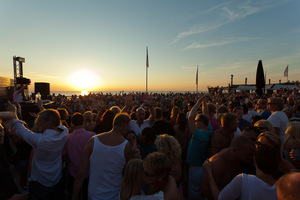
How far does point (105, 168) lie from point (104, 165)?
0.04 metres

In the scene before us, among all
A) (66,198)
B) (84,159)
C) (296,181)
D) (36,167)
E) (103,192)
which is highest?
(296,181)

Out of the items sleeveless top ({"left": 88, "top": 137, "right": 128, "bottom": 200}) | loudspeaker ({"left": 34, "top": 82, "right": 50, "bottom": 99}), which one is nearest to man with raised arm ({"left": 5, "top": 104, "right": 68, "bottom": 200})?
sleeveless top ({"left": 88, "top": 137, "right": 128, "bottom": 200})

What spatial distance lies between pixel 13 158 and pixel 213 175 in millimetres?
2839

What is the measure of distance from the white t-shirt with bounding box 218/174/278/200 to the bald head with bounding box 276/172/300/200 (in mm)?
602

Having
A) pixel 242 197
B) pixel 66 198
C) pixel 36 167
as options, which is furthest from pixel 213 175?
pixel 66 198

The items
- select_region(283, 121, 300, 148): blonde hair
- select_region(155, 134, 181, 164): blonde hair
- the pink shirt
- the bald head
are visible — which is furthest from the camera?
the pink shirt

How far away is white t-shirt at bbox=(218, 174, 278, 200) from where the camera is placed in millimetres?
1540

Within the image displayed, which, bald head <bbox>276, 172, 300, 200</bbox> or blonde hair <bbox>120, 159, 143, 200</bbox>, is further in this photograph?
blonde hair <bbox>120, 159, 143, 200</bbox>

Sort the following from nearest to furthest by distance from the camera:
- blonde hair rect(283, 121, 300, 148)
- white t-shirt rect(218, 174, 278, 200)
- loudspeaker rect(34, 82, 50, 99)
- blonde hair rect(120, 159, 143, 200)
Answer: white t-shirt rect(218, 174, 278, 200)
blonde hair rect(120, 159, 143, 200)
blonde hair rect(283, 121, 300, 148)
loudspeaker rect(34, 82, 50, 99)

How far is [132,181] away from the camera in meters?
1.69

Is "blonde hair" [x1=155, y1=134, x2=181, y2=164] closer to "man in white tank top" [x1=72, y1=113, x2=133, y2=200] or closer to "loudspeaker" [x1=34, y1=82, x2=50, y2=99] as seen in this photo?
"man in white tank top" [x1=72, y1=113, x2=133, y2=200]

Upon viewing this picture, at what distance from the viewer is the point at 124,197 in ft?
5.45

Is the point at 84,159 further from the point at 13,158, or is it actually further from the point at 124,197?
the point at 13,158

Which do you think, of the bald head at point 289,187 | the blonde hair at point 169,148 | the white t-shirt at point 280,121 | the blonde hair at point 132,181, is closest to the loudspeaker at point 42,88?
the blonde hair at point 169,148
